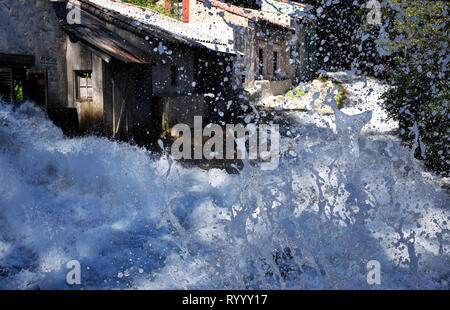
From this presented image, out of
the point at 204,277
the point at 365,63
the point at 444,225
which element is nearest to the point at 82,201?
the point at 204,277

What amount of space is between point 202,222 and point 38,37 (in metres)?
7.86

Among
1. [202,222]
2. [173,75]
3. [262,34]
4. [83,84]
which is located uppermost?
[262,34]

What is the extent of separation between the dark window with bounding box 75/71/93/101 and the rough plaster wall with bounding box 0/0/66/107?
37cm

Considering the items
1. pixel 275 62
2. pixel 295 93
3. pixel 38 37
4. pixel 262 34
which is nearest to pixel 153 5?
pixel 262 34

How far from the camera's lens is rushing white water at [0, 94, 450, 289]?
16.0ft

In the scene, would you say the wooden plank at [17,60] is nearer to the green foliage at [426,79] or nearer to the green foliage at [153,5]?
the green foliage at [426,79]

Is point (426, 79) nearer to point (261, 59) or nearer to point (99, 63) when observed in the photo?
point (99, 63)

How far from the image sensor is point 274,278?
15.7 feet

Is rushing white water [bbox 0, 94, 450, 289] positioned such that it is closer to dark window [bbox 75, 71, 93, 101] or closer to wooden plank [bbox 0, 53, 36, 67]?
wooden plank [bbox 0, 53, 36, 67]

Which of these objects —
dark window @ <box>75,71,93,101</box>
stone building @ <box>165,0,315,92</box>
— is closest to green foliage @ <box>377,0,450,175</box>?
stone building @ <box>165,0,315,92</box>

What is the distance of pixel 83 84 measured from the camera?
12.0 m

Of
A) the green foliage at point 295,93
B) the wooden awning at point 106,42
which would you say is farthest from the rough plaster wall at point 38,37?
the green foliage at point 295,93

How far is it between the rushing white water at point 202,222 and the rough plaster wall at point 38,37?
1.65m
